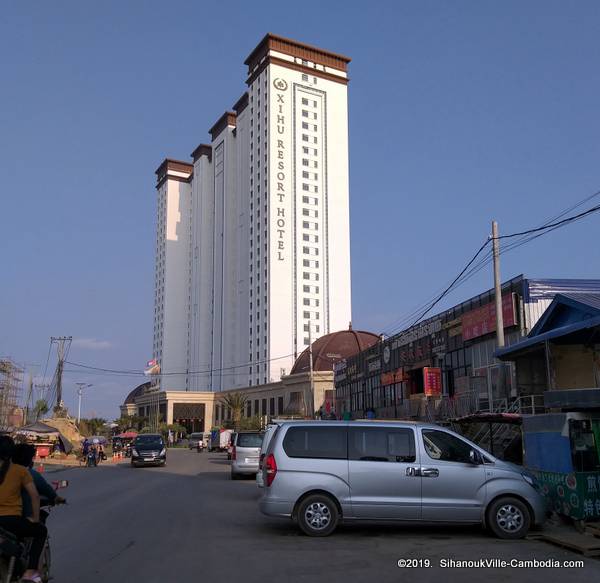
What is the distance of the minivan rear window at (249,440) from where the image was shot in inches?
1014

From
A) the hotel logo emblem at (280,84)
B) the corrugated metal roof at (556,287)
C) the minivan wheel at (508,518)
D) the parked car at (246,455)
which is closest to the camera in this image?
the minivan wheel at (508,518)

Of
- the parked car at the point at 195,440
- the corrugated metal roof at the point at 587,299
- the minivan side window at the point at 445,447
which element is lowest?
the parked car at the point at 195,440

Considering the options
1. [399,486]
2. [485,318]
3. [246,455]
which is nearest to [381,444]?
[399,486]

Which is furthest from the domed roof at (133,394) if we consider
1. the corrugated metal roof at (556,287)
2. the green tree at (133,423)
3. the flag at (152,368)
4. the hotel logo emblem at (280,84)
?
the corrugated metal roof at (556,287)

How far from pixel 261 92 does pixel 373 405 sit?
76178mm

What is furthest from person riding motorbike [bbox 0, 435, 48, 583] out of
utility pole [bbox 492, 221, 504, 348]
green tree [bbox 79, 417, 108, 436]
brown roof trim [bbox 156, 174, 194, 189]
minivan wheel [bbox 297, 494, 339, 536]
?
brown roof trim [bbox 156, 174, 194, 189]

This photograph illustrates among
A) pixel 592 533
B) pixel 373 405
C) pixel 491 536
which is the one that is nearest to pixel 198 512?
pixel 491 536

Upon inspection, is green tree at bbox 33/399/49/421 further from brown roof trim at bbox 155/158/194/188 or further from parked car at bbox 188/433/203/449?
brown roof trim at bbox 155/158/194/188

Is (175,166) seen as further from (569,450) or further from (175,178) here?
(569,450)

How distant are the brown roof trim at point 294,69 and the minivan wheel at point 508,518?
105 meters

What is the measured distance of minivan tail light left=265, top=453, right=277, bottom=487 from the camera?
436 inches

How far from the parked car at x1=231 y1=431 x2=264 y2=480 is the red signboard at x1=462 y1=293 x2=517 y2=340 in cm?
1144

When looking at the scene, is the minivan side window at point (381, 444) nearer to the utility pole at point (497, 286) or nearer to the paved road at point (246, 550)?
the paved road at point (246, 550)

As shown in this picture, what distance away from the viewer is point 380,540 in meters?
10.5
